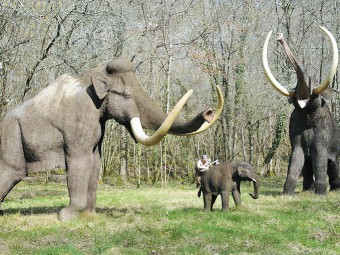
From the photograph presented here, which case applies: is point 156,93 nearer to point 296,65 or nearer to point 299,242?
point 296,65

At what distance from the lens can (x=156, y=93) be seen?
1022 inches

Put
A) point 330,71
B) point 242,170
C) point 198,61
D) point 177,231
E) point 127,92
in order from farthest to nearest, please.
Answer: point 198,61 < point 330,71 < point 242,170 < point 127,92 < point 177,231

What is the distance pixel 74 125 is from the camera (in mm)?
8328

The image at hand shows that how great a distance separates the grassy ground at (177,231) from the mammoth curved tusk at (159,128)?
1.22m

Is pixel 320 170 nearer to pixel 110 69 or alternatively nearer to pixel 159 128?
pixel 159 128

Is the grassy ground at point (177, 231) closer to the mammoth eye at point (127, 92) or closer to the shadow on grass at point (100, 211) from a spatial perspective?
the shadow on grass at point (100, 211)

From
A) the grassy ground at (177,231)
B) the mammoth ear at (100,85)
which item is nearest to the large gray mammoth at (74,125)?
the mammoth ear at (100,85)

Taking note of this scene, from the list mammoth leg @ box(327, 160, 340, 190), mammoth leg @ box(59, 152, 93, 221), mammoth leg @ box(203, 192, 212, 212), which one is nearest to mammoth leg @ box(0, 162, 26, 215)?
mammoth leg @ box(59, 152, 93, 221)

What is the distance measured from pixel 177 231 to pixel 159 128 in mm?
1461

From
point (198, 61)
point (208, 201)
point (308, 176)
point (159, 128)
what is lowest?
point (208, 201)

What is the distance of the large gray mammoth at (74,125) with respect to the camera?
27.2 ft

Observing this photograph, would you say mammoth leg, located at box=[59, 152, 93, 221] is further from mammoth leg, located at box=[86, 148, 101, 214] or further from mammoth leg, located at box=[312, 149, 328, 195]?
mammoth leg, located at box=[312, 149, 328, 195]

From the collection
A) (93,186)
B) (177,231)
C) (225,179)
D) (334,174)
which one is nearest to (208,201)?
(225,179)

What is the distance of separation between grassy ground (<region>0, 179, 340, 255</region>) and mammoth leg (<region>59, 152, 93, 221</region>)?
17cm
